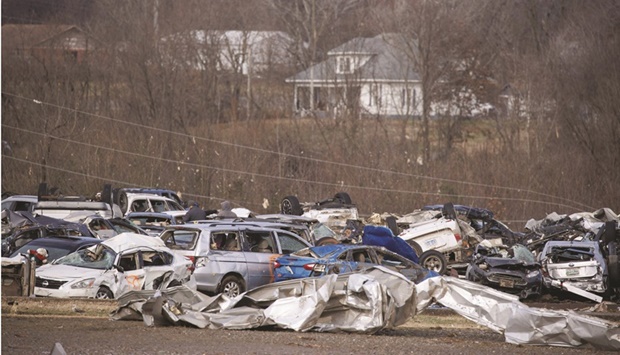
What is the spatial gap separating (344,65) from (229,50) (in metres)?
Answer: 9.45

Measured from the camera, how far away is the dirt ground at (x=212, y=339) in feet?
51.4

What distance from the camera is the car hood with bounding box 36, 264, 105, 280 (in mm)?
22062

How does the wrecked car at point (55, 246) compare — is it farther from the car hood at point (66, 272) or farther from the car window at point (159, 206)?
A: the car window at point (159, 206)

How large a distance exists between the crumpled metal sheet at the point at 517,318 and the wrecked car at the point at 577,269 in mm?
8902

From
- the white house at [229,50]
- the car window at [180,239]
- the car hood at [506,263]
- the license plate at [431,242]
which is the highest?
the white house at [229,50]

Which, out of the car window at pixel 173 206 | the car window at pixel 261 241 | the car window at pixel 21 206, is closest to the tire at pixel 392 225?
the car window at pixel 173 206

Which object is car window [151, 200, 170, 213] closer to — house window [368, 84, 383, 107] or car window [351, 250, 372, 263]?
car window [351, 250, 372, 263]

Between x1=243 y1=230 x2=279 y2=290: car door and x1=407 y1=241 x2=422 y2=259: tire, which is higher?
x1=243 y1=230 x2=279 y2=290: car door

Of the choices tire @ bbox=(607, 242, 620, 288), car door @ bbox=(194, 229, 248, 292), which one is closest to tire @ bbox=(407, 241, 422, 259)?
tire @ bbox=(607, 242, 620, 288)

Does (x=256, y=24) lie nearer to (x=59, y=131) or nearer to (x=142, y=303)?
(x=59, y=131)

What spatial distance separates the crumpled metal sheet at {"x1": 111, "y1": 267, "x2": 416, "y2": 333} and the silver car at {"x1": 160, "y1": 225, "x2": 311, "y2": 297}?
11.6 feet

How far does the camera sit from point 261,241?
24.4 m

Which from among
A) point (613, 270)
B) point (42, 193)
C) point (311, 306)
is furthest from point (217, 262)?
point (42, 193)

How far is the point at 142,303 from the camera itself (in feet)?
62.3
